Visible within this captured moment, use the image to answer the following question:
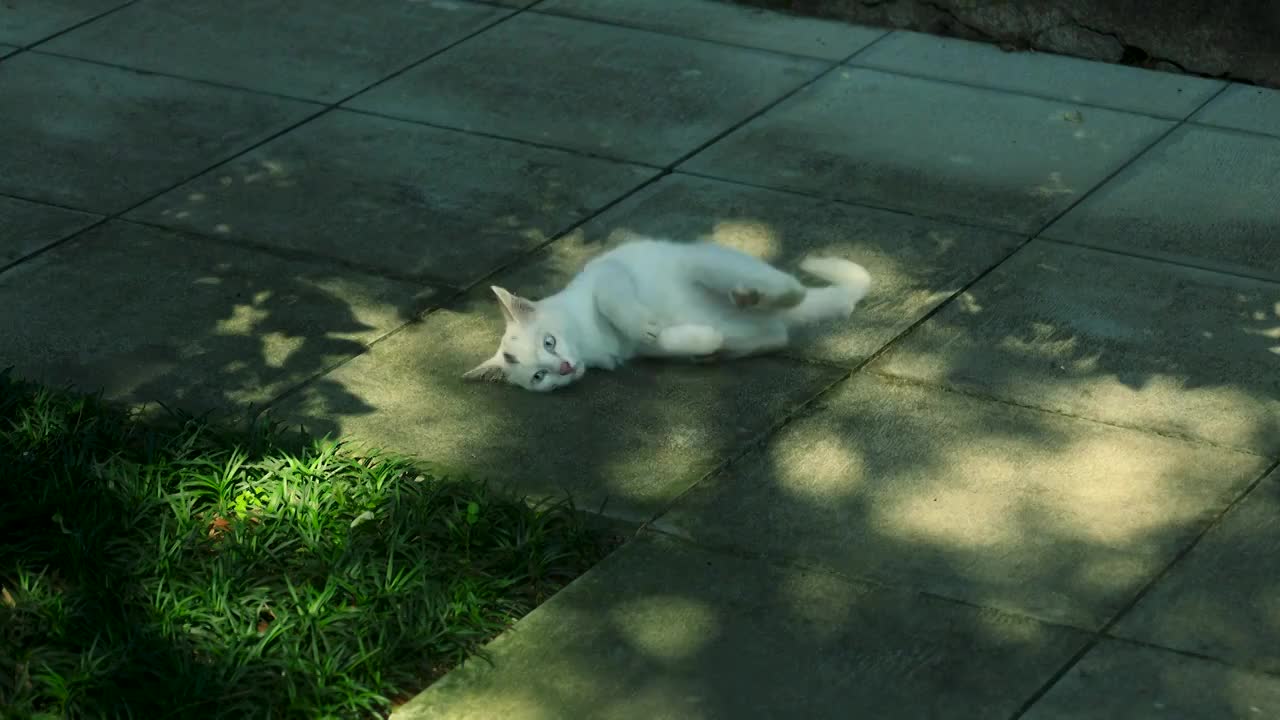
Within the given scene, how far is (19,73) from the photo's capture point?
949cm

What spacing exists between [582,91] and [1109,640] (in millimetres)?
4801

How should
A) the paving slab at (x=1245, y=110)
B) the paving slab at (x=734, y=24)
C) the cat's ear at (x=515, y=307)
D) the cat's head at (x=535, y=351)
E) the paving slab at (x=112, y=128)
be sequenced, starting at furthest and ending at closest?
1. the paving slab at (x=734, y=24)
2. the paving slab at (x=1245, y=110)
3. the paving slab at (x=112, y=128)
4. the cat's head at (x=535, y=351)
5. the cat's ear at (x=515, y=307)

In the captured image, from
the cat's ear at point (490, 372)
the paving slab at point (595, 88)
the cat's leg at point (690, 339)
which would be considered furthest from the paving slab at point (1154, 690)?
the paving slab at point (595, 88)

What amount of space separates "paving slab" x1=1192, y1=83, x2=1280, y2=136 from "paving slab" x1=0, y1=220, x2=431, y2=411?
3.88 meters

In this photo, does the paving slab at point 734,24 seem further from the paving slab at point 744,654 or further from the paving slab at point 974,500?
the paving slab at point 744,654

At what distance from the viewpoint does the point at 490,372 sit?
653 centimetres

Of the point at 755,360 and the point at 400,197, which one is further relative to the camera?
the point at 400,197

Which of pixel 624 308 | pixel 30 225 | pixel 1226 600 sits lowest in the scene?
pixel 30 225

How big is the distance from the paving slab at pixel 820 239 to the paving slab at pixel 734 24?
6.17 ft

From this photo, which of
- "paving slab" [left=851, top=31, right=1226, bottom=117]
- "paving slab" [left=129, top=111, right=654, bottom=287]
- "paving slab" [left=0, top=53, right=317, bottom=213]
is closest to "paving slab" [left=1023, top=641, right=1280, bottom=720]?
"paving slab" [left=129, top=111, right=654, bottom=287]

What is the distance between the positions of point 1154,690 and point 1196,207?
3337 millimetres

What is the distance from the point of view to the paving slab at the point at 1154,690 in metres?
4.78

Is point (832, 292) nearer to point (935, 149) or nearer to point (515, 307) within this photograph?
point (515, 307)

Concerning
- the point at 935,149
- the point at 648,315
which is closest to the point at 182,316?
the point at 648,315
